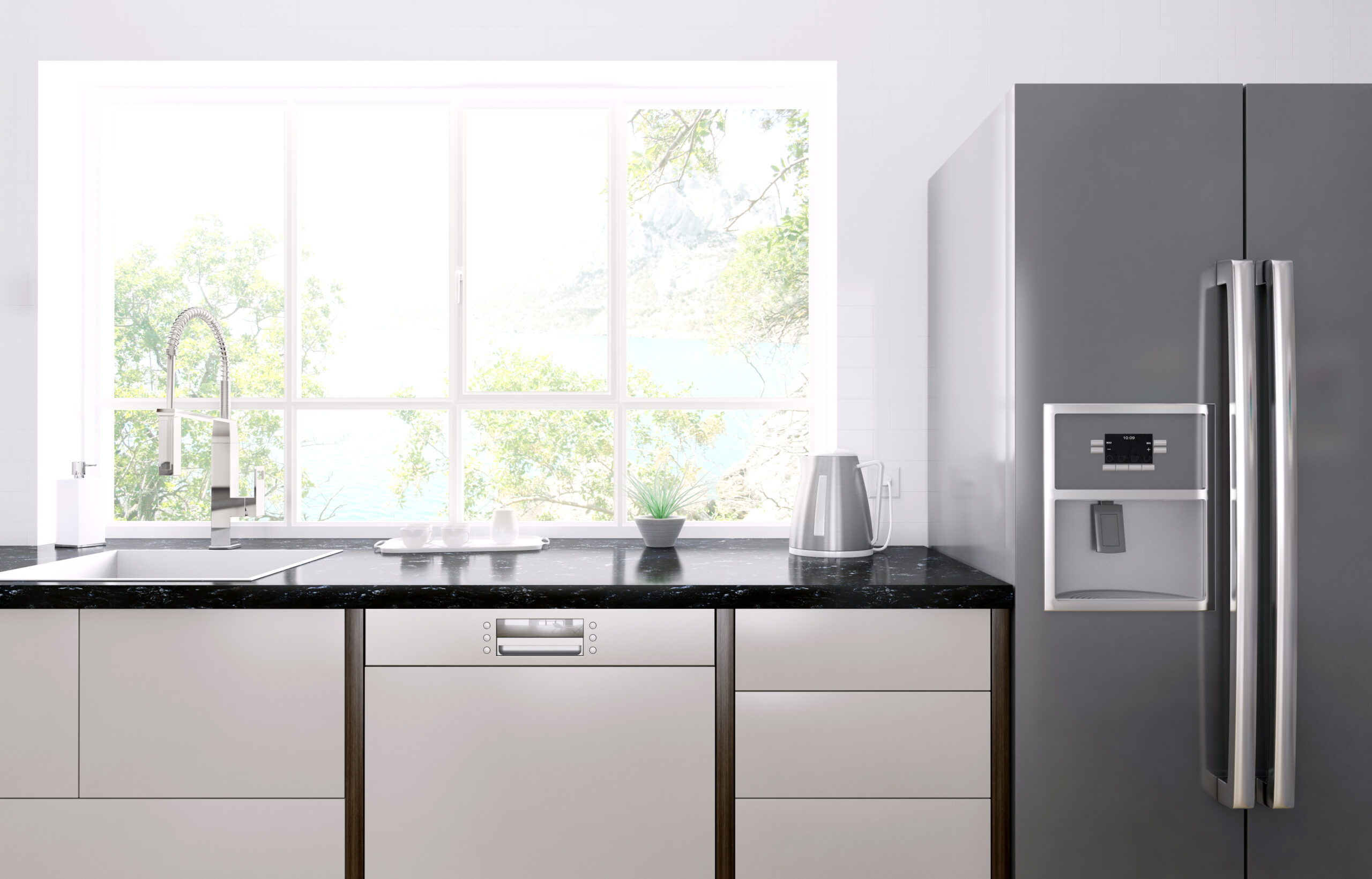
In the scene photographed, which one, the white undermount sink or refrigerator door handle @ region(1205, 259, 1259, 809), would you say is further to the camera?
the white undermount sink

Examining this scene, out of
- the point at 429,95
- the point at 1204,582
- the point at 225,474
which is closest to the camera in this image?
the point at 1204,582

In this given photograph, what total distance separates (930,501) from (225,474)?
6.82 feet

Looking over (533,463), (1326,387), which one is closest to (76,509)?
(533,463)

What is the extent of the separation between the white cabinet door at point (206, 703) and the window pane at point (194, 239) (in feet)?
3.44

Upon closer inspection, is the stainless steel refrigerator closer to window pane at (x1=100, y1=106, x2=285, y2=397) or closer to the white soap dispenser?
window pane at (x1=100, y1=106, x2=285, y2=397)

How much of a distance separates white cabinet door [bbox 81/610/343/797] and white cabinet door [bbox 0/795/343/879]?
0.04 m

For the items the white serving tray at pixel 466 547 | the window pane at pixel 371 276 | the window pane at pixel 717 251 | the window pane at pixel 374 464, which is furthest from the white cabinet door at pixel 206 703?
the window pane at pixel 717 251

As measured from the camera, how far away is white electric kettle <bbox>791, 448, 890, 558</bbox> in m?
1.97

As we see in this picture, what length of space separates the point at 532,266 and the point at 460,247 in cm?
23

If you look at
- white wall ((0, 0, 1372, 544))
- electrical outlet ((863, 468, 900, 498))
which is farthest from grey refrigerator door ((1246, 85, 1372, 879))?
electrical outlet ((863, 468, 900, 498))

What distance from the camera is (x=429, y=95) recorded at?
2.47 meters

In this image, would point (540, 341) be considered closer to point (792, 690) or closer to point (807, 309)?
point (807, 309)

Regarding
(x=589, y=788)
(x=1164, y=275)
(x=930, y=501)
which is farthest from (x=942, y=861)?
(x=1164, y=275)

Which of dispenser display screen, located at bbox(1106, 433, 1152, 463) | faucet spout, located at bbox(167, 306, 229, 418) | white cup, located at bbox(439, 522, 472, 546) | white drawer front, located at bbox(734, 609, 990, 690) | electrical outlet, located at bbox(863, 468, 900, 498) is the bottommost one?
white drawer front, located at bbox(734, 609, 990, 690)
